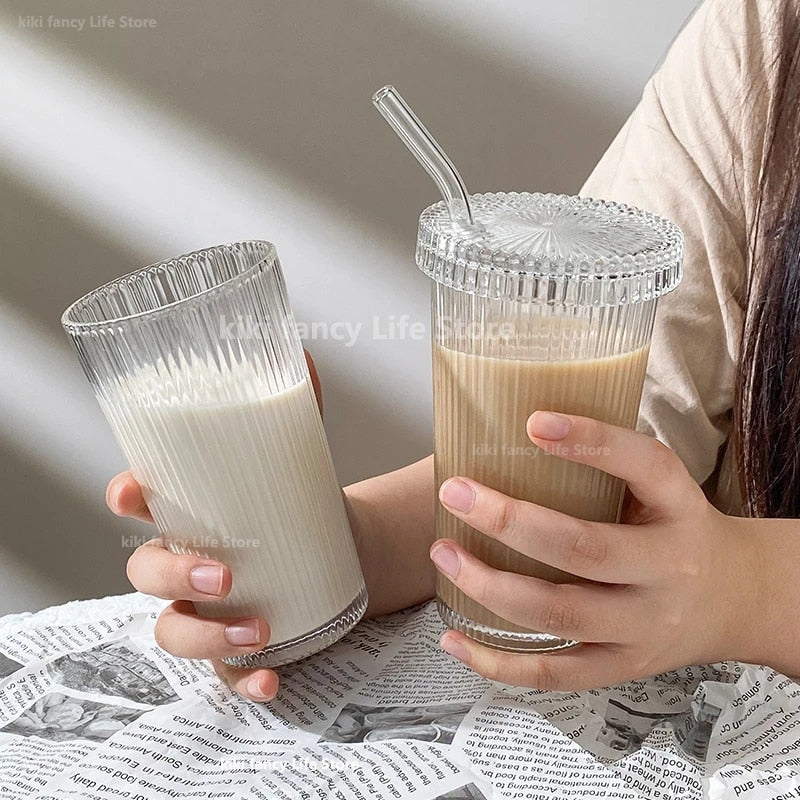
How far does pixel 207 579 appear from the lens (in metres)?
0.45

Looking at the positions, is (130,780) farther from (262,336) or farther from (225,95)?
(225,95)

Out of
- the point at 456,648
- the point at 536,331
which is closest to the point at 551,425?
the point at 536,331

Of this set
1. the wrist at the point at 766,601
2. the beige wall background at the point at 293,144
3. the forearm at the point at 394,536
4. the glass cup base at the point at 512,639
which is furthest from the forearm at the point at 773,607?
the beige wall background at the point at 293,144

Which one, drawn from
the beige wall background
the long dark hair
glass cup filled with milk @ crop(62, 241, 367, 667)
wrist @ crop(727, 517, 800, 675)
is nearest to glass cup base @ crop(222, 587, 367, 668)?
glass cup filled with milk @ crop(62, 241, 367, 667)

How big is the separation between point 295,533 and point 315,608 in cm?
5

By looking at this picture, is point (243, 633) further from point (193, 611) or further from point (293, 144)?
point (293, 144)

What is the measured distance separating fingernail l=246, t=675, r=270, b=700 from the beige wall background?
1.70ft

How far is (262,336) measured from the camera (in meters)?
0.45

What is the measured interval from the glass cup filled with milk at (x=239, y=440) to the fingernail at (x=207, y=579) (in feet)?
0.04

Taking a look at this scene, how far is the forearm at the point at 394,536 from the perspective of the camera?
61 cm

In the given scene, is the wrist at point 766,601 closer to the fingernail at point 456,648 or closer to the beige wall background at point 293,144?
the fingernail at point 456,648

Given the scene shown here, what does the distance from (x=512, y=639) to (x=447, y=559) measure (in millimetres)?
60

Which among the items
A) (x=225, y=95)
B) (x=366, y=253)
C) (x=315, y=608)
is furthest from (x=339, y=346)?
(x=315, y=608)

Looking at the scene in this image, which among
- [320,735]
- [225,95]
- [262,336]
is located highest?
[225,95]
